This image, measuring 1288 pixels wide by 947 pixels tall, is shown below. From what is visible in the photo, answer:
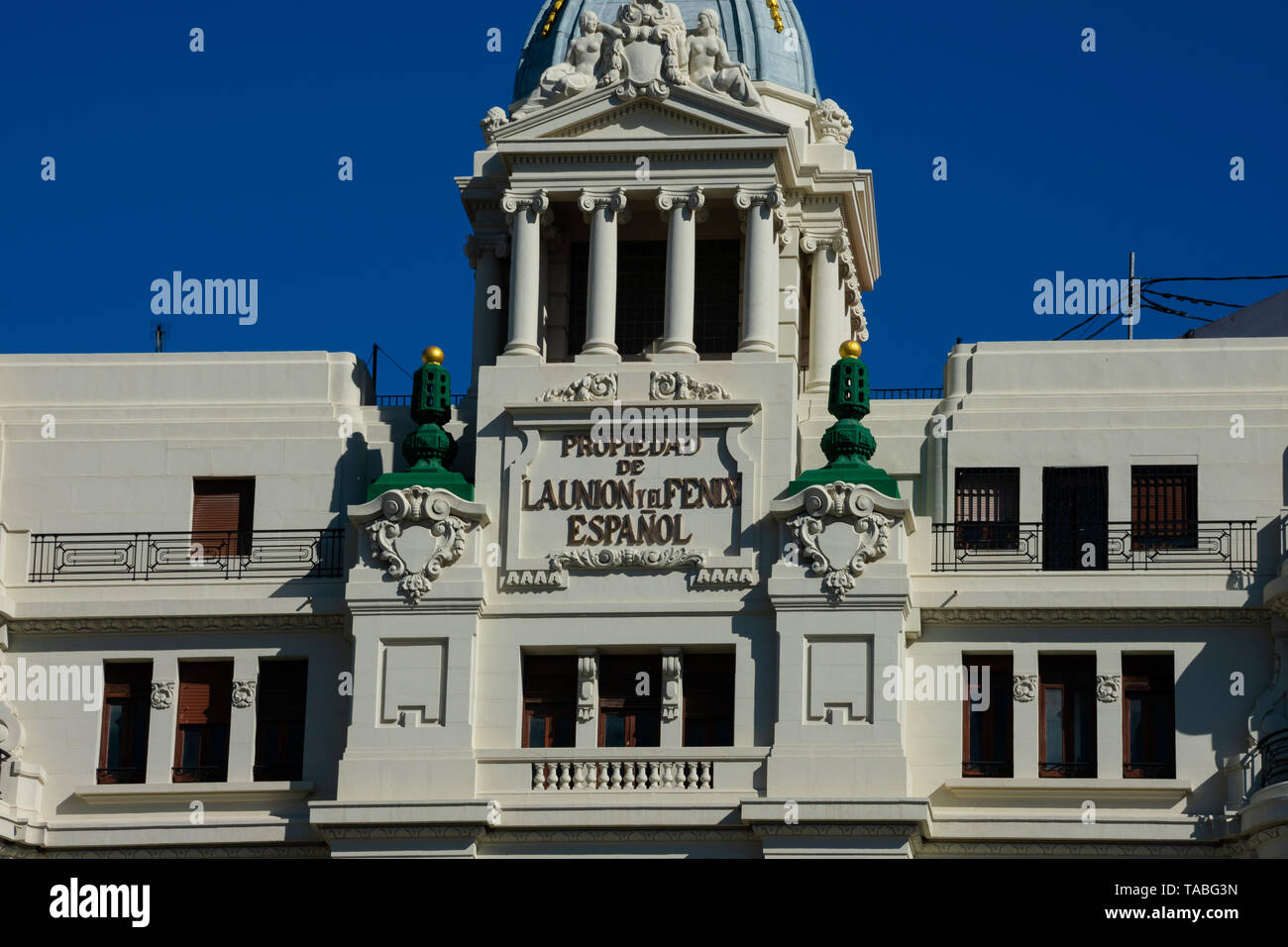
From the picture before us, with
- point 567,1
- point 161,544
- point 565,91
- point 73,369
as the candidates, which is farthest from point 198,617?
point 567,1

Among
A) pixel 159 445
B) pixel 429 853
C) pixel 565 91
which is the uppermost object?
pixel 565 91

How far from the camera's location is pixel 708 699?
200 feet

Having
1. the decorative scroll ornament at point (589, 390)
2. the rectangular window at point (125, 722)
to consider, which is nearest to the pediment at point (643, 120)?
the decorative scroll ornament at point (589, 390)

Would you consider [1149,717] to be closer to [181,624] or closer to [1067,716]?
[1067,716]

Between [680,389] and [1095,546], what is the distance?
882 cm

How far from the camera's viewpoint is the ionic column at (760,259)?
63469 millimetres

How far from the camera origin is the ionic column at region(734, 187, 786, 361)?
208 feet

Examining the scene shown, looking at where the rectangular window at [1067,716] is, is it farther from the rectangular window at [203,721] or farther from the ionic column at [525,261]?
the rectangular window at [203,721]

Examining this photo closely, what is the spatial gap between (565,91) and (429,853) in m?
16.7

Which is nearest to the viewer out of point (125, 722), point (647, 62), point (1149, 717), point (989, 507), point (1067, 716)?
point (1149, 717)

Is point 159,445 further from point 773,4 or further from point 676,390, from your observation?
point 773,4

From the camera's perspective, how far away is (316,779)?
61125 millimetres

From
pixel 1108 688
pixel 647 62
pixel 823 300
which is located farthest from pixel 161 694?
pixel 1108 688

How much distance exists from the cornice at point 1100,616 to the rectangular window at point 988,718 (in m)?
0.82
